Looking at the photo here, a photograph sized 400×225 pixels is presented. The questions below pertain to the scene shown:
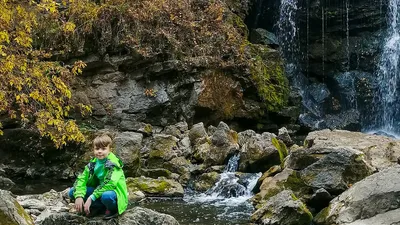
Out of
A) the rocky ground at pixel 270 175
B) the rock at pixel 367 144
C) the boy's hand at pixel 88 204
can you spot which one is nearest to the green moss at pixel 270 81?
the rocky ground at pixel 270 175

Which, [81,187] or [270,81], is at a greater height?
[270,81]

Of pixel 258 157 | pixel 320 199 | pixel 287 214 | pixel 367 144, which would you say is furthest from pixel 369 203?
pixel 258 157

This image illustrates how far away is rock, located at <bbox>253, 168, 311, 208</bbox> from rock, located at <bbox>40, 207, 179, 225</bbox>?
4.94 meters

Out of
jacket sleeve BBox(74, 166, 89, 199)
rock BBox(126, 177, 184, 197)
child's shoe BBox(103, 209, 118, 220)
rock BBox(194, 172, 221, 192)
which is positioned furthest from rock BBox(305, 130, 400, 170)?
jacket sleeve BBox(74, 166, 89, 199)

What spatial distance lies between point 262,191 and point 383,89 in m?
16.3

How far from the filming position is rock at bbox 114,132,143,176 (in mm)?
13320

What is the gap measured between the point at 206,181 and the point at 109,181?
303 inches

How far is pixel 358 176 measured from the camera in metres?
9.63

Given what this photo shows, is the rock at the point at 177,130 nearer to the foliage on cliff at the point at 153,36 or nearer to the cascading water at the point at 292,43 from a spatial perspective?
the foliage on cliff at the point at 153,36

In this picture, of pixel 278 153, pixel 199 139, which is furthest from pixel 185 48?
pixel 278 153

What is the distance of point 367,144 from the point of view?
12367 millimetres

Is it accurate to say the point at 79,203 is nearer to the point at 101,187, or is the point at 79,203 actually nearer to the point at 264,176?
the point at 101,187

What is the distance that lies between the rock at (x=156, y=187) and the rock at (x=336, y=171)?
11.4 feet

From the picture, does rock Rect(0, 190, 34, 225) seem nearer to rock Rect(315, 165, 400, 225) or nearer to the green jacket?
the green jacket
